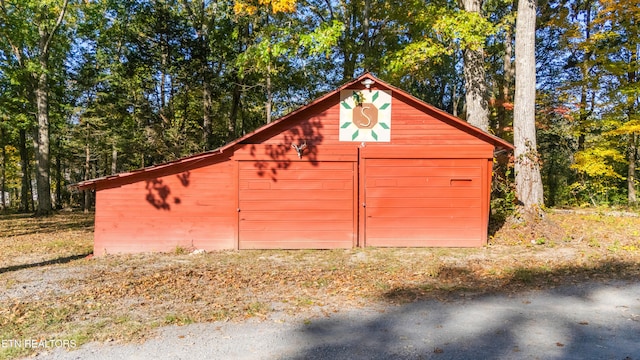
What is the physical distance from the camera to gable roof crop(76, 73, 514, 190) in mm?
10297

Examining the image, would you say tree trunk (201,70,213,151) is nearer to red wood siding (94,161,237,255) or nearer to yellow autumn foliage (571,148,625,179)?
red wood siding (94,161,237,255)

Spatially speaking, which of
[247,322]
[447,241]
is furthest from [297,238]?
[247,322]

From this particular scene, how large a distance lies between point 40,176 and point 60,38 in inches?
294

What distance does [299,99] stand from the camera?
25484 millimetres

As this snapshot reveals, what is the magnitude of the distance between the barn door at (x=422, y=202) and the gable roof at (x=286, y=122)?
0.79 m

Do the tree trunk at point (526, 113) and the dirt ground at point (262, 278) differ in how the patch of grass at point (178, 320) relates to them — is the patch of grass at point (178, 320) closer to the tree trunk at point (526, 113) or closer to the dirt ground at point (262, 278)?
the dirt ground at point (262, 278)

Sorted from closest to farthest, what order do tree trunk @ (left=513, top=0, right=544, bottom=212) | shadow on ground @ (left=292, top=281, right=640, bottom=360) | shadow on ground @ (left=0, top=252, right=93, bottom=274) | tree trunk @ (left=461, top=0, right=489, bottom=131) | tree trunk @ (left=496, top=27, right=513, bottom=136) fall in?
shadow on ground @ (left=292, top=281, right=640, bottom=360) → shadow on ground @ (left=0, top=252, right=93, bottom=274) → tree trunk @ (left=513, top=0, right=544, bottom=212) → tree trunk @ (left=461, top=0, right=489, bottom=131) → tree trunk @ (left=496, top=27, right=513, bottom=136)

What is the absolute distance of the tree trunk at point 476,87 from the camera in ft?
42.9

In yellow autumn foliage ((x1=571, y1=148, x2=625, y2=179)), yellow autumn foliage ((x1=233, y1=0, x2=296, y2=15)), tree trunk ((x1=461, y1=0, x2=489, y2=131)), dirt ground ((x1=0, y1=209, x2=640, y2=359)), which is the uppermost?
yellow autumn foliage ((x1=233, y1=0, x2=296, y2=15))

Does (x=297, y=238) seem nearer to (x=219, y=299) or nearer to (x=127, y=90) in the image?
(x=219, y=299)

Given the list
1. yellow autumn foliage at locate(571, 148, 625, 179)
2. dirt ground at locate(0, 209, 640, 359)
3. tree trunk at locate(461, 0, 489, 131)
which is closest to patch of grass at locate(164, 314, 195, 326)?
dirt ground at locate(0, 209, 640, 359)

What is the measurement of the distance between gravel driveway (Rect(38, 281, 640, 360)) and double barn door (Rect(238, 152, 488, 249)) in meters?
4.61

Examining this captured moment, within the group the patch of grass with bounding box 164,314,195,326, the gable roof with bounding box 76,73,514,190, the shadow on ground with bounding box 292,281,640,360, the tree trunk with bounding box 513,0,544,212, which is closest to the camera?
the shadow on ground with bounding box 292,281,640,360

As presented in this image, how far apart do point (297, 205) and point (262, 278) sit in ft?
10.8
